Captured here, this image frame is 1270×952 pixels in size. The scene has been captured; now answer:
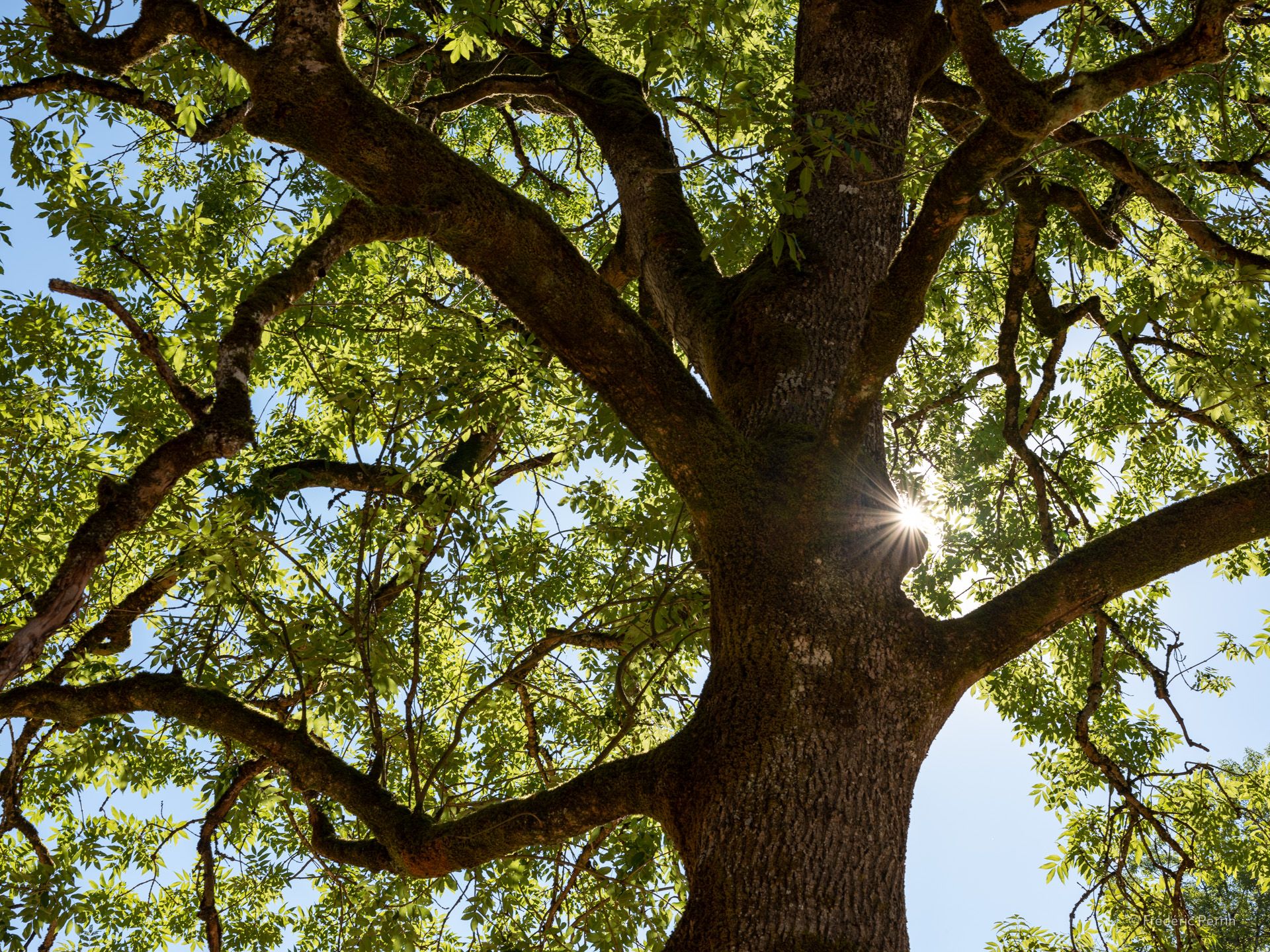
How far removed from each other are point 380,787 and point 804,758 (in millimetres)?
1818

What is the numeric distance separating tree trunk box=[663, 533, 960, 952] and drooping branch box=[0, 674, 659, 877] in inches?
11.8

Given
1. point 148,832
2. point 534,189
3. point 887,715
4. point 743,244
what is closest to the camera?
point 887,715

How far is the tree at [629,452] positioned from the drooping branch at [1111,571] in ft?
0.05

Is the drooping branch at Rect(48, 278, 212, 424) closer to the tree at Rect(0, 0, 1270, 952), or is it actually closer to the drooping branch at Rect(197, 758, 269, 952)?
the tree at Rect(0, 0, 1270, 952)

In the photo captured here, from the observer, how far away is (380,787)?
12.2ft

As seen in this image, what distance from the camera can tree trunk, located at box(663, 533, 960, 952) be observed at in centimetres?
260

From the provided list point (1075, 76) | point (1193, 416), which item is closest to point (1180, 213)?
point (1193, 416)

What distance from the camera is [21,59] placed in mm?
4945

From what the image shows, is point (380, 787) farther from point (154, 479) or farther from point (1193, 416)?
point (1193, 416)

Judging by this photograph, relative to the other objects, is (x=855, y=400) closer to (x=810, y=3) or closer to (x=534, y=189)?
(x=810, y=3)

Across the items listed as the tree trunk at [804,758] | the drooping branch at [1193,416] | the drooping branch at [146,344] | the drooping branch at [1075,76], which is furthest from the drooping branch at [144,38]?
the drooping branch at [1193,416]

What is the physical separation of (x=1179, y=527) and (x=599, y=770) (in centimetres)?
209

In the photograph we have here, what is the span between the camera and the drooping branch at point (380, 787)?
3127 millimetres

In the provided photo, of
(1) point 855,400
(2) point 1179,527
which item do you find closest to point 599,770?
(1) point 855,400
